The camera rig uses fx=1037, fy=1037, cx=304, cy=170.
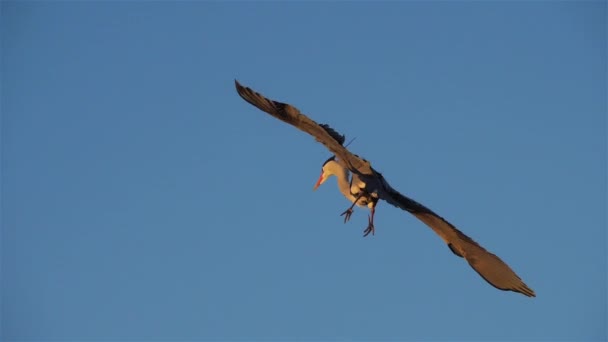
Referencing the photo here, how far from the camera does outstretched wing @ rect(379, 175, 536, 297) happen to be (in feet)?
66.4

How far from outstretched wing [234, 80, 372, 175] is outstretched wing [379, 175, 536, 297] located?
203 cm

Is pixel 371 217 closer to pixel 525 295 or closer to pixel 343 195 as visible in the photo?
pixel 343 195

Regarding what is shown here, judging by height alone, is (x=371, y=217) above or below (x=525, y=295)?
above

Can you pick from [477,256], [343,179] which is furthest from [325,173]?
[477,256]

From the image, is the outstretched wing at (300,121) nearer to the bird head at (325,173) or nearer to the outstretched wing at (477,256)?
the bird head at (325,173)

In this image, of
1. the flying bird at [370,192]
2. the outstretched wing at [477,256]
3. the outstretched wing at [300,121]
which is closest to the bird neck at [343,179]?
the flying bird at [370,192]

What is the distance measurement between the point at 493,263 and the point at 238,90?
6140mm

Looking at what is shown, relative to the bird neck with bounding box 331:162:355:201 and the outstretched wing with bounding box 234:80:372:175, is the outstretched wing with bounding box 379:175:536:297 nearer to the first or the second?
the bird neck with bounding box 331:162:355:201

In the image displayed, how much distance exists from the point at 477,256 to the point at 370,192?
287cm

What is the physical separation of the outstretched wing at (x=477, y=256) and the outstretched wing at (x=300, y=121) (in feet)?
6.66

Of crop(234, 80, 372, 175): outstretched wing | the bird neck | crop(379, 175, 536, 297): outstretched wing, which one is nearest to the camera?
crop(234, 80, 372, 175): outstretched wing

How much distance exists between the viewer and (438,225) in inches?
802

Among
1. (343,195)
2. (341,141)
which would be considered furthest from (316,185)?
(341,141)

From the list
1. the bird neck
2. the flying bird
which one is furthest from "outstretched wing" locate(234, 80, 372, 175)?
the bird neck
